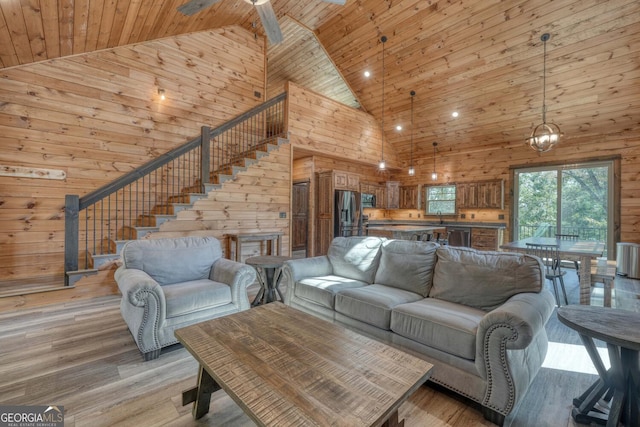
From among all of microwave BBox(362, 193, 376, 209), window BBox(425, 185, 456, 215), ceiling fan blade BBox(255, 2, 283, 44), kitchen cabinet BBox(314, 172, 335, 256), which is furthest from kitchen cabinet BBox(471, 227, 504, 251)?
ceiling fan blade BBox(255, 2, 283, 44)

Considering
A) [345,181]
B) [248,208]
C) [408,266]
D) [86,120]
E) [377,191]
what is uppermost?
[86,120]

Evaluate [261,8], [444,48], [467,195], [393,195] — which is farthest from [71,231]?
[467,195]

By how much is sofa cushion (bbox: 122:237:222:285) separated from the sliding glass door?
7.24 m

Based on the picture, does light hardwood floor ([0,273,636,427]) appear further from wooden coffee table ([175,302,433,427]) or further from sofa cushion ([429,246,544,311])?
sofa cushion ([429,246,544,311])

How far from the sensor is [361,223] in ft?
23.8

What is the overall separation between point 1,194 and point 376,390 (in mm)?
5516

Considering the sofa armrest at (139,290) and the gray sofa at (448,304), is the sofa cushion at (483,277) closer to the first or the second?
the gray sofa at (448,304)

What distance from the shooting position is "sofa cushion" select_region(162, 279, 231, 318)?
2.48m

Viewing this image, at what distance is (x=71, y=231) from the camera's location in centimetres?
351

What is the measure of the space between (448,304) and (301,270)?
61.3 inches

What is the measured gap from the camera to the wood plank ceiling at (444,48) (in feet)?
12.8

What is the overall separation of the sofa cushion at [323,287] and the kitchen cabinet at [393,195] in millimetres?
5844

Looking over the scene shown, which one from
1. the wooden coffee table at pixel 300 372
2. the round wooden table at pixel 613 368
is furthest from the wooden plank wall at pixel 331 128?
the round wooden table at pixel 613 368

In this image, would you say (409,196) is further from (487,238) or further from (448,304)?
(448,304)
